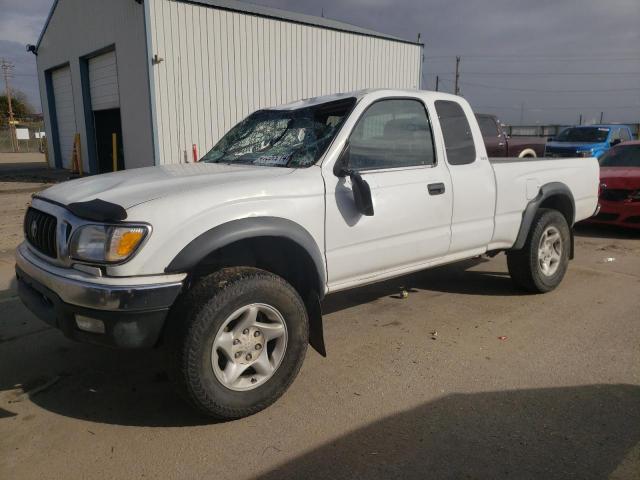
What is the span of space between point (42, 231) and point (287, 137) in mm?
1738

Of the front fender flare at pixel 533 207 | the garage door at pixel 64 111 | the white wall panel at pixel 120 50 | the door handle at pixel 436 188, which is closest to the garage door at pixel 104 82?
the white wall panel at pixel 120 50

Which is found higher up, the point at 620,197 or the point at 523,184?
the point at 523,184

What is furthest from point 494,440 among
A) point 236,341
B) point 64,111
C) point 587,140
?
point 64,111

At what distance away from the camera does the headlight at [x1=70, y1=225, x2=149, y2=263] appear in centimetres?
260

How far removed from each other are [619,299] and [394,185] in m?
2.88

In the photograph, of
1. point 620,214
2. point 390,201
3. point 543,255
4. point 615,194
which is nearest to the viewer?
point 390,201

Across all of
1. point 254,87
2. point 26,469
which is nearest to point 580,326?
point 26,469

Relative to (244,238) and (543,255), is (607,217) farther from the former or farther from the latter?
(244,238)

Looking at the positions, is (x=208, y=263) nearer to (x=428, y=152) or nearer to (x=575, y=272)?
(x=428, y=152)

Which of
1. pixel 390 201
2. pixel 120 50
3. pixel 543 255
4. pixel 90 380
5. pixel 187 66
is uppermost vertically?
pixel 120 50

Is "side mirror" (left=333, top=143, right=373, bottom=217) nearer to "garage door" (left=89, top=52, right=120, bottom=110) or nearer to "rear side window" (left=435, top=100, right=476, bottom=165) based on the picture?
"rear side window" (left=435, top=100, right=476, bottom=165)

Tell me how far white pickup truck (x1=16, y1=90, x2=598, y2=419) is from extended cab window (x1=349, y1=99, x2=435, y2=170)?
0.04ft

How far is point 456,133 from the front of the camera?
14.1 ft

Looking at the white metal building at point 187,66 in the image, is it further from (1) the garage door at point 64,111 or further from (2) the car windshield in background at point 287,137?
(2) the car windshield in background at point 287,137
